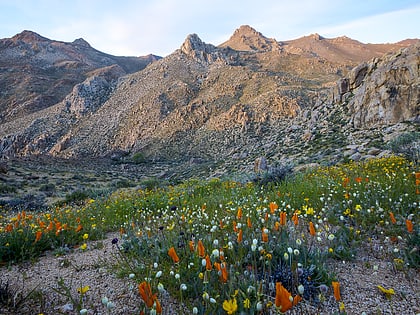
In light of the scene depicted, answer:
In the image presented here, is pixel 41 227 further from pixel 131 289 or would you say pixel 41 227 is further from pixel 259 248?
pixel 259 248

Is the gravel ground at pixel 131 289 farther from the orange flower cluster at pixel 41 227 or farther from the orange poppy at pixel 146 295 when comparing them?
the orange flower cluster at pixel 41 227

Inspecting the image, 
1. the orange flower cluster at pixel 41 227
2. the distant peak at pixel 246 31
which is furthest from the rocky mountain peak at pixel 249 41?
the orange flower cluster at pixel 41 227

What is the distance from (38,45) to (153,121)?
8189 cm

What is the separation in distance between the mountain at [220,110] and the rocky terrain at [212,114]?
0.11 metres

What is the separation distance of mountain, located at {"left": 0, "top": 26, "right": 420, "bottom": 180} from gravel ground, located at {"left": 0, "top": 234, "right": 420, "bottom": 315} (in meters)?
10.6

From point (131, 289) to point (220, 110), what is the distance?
35.6m

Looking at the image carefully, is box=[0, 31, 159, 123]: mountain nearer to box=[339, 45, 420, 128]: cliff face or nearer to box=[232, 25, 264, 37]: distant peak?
box=[232, 25, 264, 37]: distant peak

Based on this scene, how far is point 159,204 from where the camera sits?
→ 19.0ft

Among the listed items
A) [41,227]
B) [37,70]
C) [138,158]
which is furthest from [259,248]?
[37,70]

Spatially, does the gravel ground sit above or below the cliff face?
below

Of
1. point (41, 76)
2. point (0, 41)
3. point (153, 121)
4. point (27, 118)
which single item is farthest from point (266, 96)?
point (0, 41)

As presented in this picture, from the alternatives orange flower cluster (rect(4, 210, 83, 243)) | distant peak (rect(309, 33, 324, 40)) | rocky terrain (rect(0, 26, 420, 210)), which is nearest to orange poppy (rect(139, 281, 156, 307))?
orange flower cluster (rect(4, 210, 83, 243))

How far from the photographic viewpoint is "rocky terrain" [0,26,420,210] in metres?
13.9

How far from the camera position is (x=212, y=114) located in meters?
37.2
